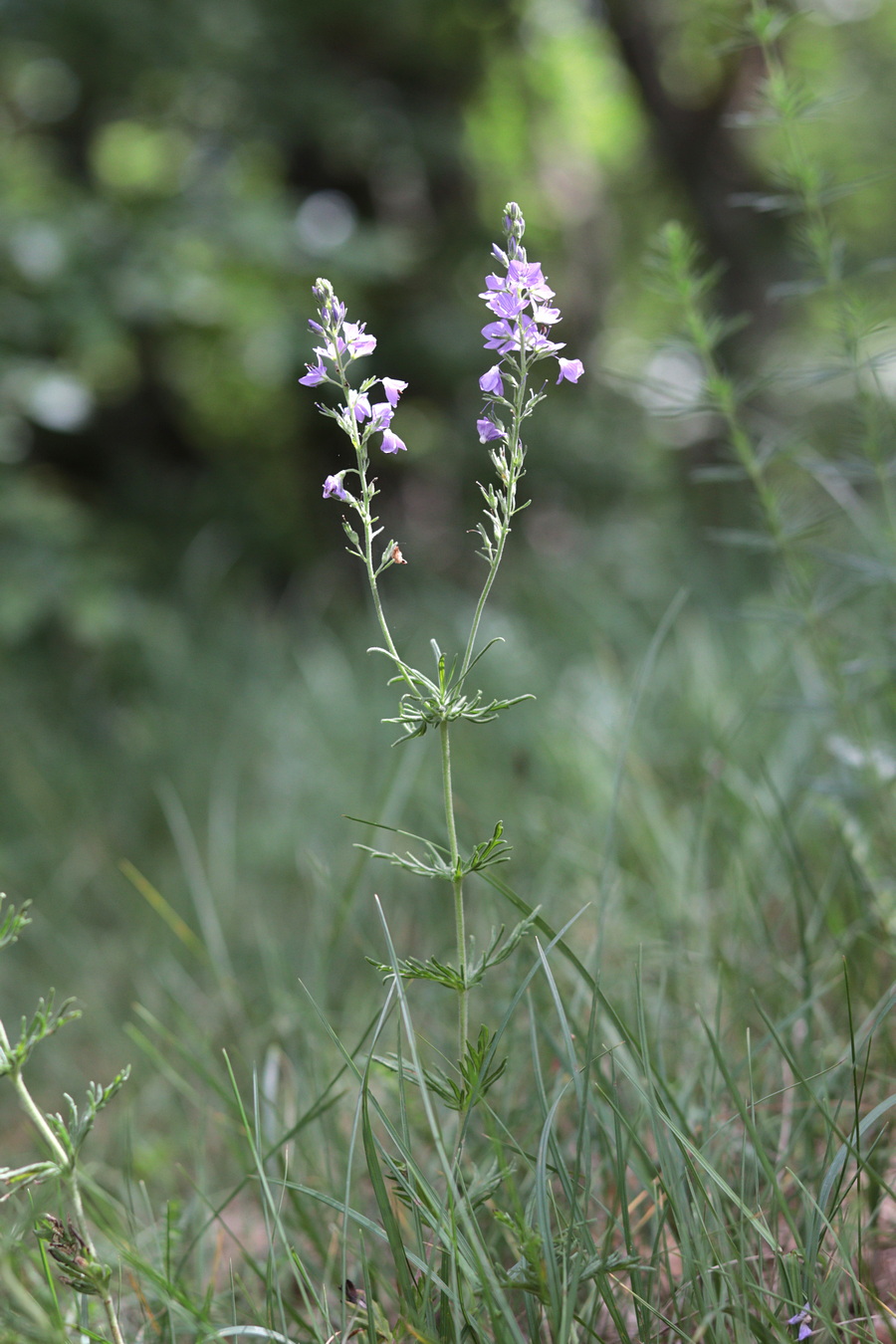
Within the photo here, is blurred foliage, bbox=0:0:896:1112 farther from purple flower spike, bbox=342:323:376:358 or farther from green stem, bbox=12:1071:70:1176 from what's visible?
purple flower spike, bbox=342:323:376:358

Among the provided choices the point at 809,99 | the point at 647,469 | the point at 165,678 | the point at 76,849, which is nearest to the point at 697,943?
the point at 809,99

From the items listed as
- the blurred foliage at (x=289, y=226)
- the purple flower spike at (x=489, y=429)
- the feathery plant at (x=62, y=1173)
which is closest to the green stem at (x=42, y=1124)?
the feathery plant at (x=62, y=1173)

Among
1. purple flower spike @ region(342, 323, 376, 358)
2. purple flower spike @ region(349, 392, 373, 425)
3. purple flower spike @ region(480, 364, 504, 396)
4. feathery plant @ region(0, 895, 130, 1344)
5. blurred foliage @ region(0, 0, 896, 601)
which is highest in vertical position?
blurred foliage @ region(0, 0, 896, 601)

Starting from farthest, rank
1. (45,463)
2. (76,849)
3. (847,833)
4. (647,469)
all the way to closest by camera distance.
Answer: (647,469)
(45,463)
(76,849)
(847,833)

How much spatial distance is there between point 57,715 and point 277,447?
2848 mm

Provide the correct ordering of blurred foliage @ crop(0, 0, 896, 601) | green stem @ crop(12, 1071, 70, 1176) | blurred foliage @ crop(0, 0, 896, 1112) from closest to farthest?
1. green stem @ crop(12, 1071, 70, 1176)
2. blurred foliage @ crop(0, 0, 896, 1112)
3. blurred foliage @ crop(0, 0, 896, 601)

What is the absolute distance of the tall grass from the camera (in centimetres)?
96

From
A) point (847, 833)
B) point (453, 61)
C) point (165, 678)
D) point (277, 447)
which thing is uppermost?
point (453, 61)

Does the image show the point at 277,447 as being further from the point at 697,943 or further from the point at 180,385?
the point at 697,943

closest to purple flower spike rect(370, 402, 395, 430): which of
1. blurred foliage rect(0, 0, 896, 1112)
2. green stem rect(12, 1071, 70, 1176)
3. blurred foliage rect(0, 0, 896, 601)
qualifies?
green stem rect(12, 1071, 70, 1176)

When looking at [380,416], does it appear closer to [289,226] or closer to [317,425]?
[289,226]

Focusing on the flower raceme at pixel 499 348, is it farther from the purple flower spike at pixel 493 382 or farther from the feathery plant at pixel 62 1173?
the feathery plant at pixel 62 1173

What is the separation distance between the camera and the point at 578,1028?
1.36 metres

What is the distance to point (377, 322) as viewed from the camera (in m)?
5.58
